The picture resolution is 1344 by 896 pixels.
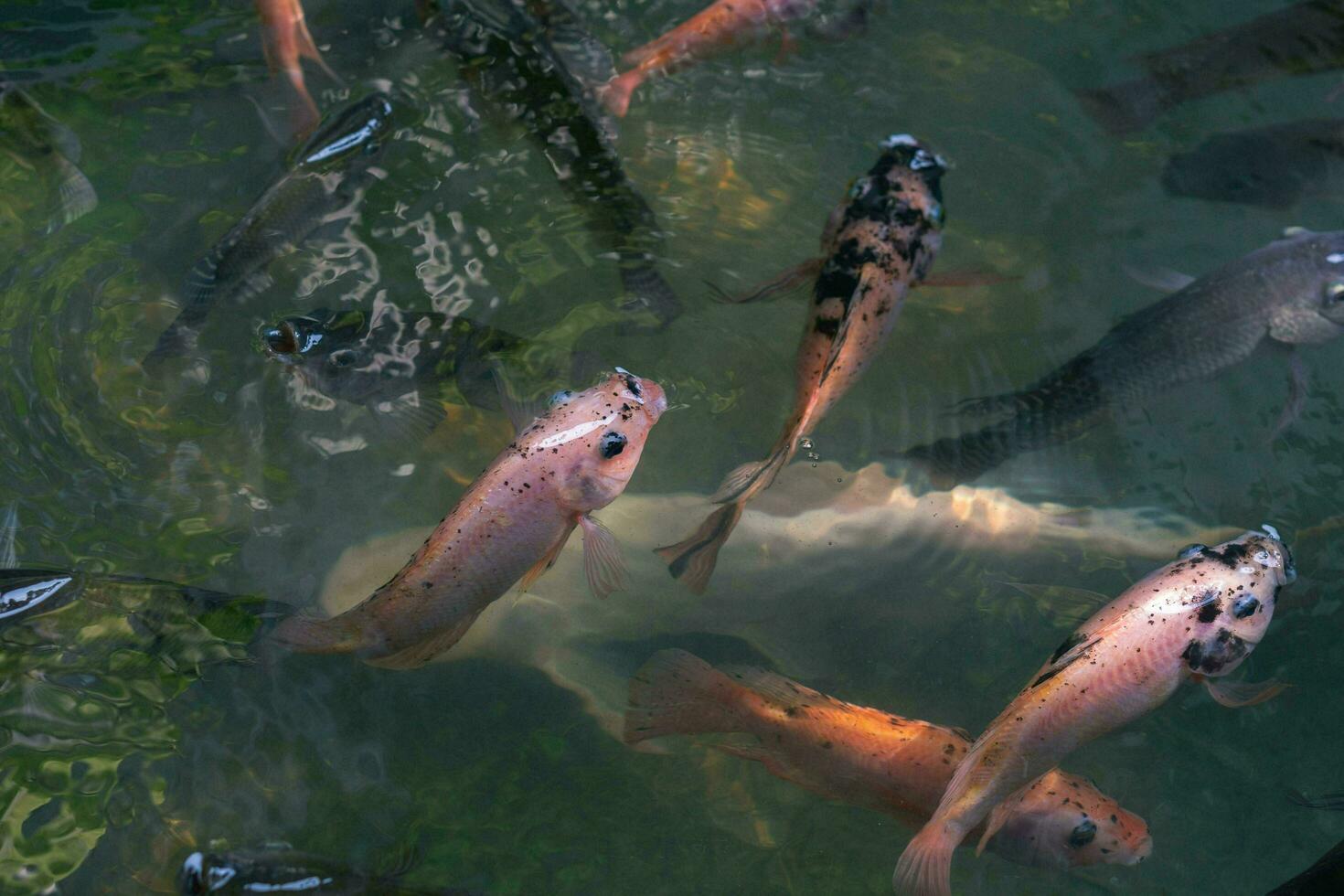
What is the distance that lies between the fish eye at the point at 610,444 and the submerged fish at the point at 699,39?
2344 mm

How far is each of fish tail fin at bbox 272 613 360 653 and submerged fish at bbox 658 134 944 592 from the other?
1278 mm

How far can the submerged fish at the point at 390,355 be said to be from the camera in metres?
4.13

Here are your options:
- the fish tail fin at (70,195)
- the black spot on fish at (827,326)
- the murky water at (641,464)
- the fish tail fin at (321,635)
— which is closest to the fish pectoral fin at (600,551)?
the murky water at (641,464)

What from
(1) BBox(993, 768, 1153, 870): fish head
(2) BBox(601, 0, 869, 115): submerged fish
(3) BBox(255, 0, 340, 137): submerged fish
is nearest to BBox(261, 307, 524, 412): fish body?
(3) BBox(255, 0, 340, 137): submerged fish

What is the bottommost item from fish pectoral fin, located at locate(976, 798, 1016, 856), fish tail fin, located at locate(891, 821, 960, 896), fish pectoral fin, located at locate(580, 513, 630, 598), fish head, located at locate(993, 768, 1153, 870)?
fish head, located at locate(993, 768, 1153, 870)

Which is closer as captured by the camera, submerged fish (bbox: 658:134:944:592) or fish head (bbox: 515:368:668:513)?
fish head (bbox: 515:368:668:513)

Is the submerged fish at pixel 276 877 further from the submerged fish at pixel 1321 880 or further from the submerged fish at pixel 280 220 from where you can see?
the submerged fish at pixel 1321 880

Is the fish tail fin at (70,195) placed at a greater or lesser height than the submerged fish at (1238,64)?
greater

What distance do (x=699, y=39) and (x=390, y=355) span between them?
233 cm

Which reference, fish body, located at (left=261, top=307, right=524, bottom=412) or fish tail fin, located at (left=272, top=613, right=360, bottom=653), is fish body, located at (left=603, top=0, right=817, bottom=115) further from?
fish tail fin, located at (left=272, top=613, right=360, bottom=653)

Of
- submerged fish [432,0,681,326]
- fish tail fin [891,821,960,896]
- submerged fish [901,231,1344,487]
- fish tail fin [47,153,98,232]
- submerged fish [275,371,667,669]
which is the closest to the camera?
fish tail fin [891,821,960,896]

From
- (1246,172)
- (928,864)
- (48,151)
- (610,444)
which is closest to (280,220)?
(48,151)

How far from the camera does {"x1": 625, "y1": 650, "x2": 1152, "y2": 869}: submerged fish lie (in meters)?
3.39

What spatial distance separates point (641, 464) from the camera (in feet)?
14.5
